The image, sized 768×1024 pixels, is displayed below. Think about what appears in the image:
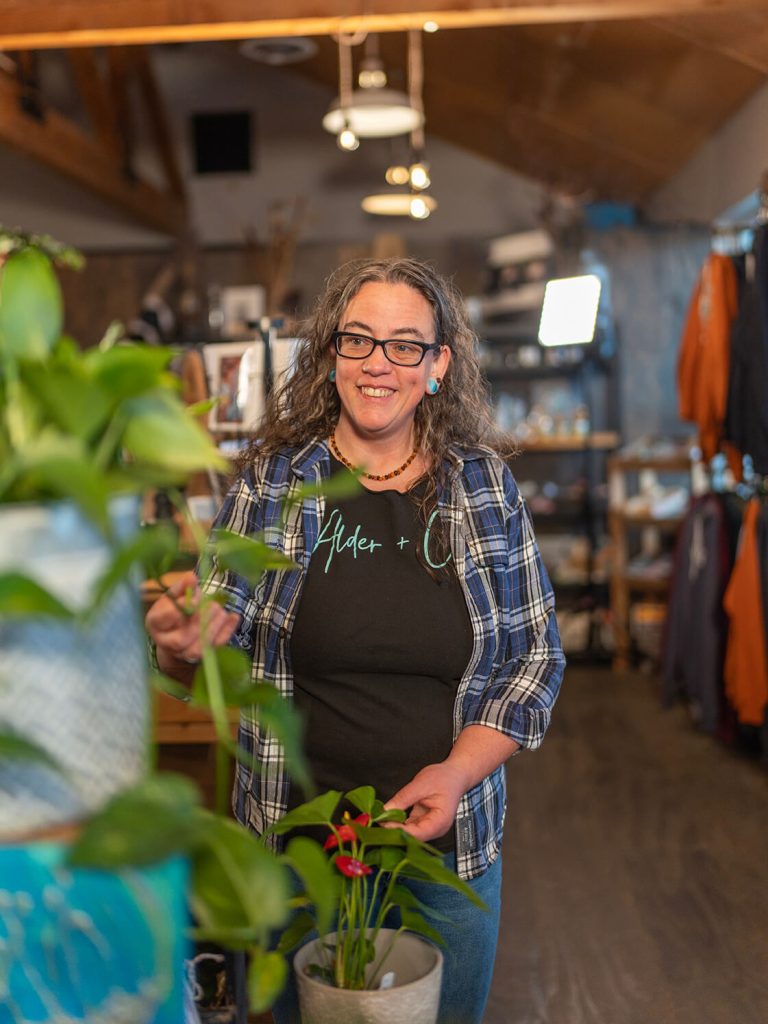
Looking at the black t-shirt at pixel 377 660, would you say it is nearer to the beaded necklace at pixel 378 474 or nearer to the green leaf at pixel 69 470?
the beaded necklace at pixel 378 474

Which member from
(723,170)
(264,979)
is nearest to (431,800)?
(264,979)

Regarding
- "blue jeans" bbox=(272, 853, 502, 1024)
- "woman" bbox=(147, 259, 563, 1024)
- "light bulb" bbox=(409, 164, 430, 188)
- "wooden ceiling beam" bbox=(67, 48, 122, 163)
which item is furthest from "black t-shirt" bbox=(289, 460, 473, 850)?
"wooden ceiling beam" bbox=(67, 48, 122, 163)

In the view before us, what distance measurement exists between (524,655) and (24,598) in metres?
1.10

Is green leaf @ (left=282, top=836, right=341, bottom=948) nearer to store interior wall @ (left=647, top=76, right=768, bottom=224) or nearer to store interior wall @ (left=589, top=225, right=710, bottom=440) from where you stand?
store interior wall @ (left=647, top=76, right=768, bottom=224)

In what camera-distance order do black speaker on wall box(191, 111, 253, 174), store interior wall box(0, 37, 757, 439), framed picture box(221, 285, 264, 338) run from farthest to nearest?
black speaker on wall box(191, 111, 253, 174) < store interior wall box(0, 37, 757, 439) < framed picture box(221, 285, 264, 338)

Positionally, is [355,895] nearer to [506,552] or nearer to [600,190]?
[506,552]

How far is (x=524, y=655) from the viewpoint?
172 cm

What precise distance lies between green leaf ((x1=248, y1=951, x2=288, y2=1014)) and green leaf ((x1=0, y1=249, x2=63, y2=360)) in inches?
15.8

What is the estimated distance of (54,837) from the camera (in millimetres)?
745

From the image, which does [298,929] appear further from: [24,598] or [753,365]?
[753,365]

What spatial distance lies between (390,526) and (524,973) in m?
1.81

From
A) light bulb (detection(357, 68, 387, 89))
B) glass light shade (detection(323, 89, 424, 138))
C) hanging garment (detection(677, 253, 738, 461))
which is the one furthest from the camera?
light bulb (detection(357, 68, 387, 89))

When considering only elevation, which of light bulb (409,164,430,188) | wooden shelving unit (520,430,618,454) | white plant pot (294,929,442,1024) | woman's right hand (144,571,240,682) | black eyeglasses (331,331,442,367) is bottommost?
white plant pot (294,929,442,1024)

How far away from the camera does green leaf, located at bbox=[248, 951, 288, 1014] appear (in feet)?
2.48
